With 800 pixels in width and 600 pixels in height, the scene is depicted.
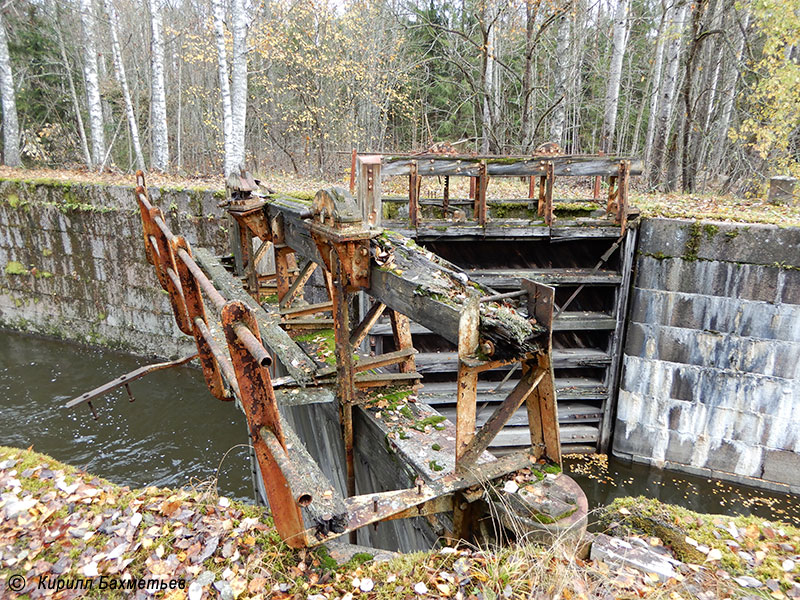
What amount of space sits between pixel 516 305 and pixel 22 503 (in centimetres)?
374

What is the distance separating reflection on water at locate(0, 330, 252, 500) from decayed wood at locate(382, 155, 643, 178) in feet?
17.1

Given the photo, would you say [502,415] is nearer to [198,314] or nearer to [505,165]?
[198,314]

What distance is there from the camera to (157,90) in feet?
46.3

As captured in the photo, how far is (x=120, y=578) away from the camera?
2.89m

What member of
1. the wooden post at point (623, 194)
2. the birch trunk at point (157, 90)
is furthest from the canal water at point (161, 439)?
the birch trunk at point (157, 90)

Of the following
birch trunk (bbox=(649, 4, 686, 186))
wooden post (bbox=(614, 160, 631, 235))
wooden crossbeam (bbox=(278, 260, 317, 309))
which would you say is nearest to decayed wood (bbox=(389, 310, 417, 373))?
wooden crossbeam (bbox=(278, 260, 317, 309))

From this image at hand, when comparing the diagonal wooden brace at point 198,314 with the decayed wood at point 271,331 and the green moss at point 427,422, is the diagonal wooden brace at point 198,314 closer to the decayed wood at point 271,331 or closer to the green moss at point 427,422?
the decayed wood at point 271,331

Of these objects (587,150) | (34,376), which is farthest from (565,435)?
(587,150)

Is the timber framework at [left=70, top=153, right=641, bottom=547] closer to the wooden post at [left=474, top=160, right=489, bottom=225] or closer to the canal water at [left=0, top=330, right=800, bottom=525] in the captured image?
the wooden post at [left=474, top=160, right=489, bottom=225]

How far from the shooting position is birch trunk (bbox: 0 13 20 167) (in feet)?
52.9

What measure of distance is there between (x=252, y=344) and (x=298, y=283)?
3.78 metres

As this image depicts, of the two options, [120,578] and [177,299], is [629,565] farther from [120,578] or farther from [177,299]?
[177,299]

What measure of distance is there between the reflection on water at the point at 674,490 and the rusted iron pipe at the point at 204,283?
7398 millimetres

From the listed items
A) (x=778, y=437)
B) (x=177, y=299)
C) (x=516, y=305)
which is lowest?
(x=778, y=437)
